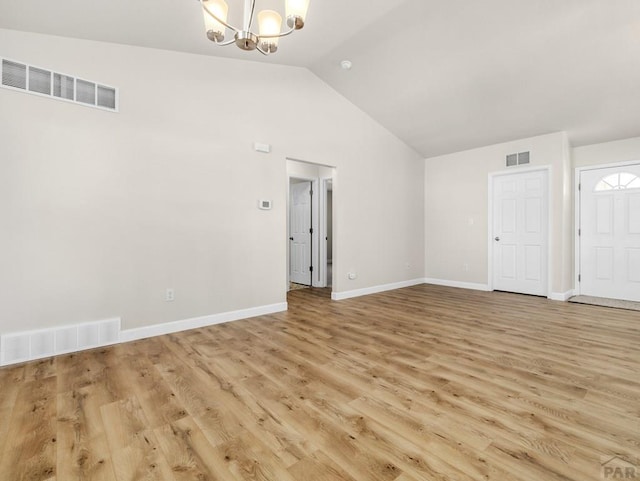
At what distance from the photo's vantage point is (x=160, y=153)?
10.9 ft

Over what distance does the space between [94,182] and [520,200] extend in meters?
6.21

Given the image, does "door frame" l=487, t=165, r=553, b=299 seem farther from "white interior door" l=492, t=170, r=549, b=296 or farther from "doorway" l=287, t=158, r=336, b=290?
"doorway" l=287, t=158, r=336, b=290

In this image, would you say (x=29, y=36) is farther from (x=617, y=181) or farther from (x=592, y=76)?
(x=617, y=181)

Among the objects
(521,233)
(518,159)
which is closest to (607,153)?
(518,159)

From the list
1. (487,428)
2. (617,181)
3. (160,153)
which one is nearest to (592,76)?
(617,181)

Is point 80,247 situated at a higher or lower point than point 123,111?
lower

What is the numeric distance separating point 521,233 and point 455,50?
11.0 feet

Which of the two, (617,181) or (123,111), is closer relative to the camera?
(123,111)

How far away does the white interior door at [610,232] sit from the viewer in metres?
4.71

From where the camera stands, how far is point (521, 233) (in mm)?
5418

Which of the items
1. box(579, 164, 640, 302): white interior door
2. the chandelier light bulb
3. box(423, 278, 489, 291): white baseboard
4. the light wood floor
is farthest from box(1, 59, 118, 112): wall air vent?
box(579, 164, 640, 302): white interior door

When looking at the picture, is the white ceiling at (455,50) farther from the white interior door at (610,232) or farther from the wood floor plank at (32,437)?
the wood floor plank at (32,437)

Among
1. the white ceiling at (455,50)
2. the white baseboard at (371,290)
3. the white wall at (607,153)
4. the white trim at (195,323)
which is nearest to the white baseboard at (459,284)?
the white baseboard at (371,290)

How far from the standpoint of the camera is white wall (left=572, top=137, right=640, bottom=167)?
4727 mm
